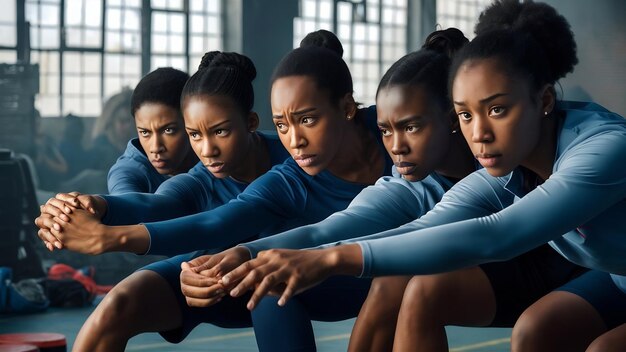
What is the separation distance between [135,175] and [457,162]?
0.88m

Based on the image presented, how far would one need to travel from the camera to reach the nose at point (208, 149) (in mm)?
2217

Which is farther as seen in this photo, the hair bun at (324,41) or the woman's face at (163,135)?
the woman's face at (163,135)

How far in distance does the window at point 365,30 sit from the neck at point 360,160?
6239 millimetres

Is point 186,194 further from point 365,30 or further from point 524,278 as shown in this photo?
point 365,30

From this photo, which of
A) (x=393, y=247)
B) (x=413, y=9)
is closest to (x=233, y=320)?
(x=393, y=247)

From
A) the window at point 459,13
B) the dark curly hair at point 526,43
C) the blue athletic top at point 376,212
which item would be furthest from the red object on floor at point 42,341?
the window at point 459,13

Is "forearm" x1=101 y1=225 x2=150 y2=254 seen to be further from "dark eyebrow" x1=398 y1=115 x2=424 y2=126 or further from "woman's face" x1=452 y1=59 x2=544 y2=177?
"woman's face" x1=452 y1=59 x2=544 y2=177

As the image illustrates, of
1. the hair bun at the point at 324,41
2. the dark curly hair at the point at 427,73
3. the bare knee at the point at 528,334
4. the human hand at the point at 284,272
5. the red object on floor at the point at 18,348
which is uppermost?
the hair bun at the point at 324,41

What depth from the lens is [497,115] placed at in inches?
63.6

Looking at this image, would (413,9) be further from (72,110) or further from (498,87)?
(498,87)

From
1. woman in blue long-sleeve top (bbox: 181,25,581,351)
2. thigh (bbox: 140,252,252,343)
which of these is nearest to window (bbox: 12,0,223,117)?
thigh (bbox: 140,252,252,343)

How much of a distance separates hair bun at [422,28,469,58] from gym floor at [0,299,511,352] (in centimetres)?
248

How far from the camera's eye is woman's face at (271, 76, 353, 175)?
2.05 meters

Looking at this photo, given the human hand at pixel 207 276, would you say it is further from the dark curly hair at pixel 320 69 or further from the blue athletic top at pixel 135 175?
the blue athletic top at pixel 135 175
